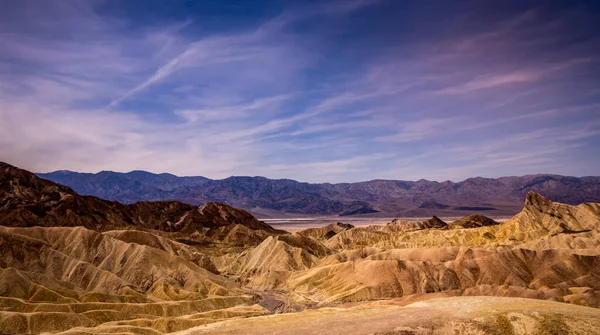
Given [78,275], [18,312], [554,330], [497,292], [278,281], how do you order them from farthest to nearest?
[278,281] → [78,275] → [497,292] → [18,312] → [554,330]

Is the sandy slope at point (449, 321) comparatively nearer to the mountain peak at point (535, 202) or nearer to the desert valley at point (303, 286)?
the desert valley at point (303, 286)

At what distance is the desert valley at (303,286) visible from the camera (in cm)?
4962

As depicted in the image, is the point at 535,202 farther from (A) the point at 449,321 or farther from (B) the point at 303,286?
(A) the point at 449,321

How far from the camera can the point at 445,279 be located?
11056 centimetres

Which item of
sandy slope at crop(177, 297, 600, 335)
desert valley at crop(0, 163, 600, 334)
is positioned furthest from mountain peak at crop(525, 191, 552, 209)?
sandy slope at crop(177, 297, 600, 335)

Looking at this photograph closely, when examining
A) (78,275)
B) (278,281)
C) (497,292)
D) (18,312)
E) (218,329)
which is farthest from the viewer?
(278,281)

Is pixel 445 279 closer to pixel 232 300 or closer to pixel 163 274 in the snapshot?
pixel 232 300

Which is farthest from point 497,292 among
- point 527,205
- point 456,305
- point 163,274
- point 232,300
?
A: point 527,205

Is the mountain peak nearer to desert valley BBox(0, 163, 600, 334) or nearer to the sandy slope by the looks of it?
desert valley BBox(0, 163, 600, 334)

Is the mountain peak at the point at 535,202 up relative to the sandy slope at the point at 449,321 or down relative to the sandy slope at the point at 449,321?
up

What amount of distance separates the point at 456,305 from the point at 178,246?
121m

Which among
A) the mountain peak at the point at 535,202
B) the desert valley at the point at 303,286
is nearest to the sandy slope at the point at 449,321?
the desert valley at the point at 303,286

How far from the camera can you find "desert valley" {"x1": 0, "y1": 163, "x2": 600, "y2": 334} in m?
49.6

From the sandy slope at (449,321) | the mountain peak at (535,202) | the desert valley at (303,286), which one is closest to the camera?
the sandy slope at (449,321)
